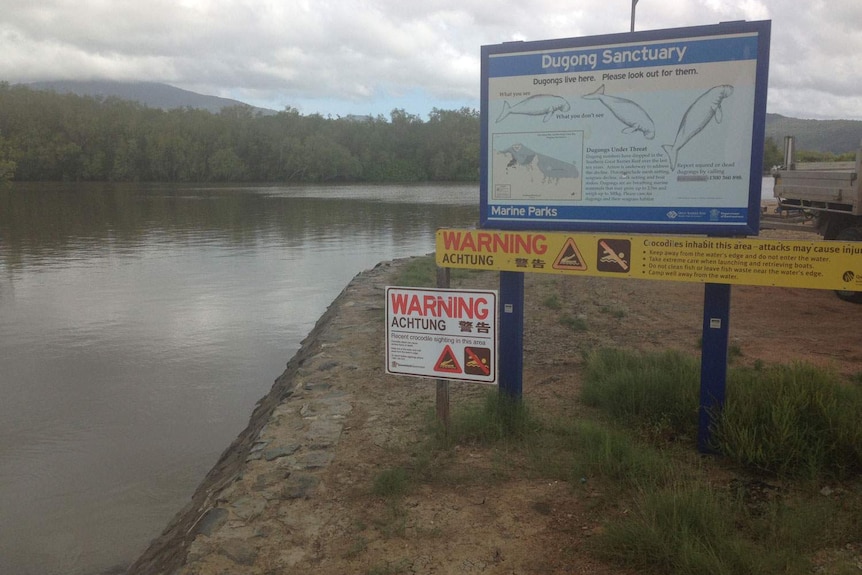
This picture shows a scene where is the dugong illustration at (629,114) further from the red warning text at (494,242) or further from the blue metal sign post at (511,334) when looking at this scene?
the blue metal sign post at (511,334)

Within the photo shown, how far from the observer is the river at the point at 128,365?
6.26 m

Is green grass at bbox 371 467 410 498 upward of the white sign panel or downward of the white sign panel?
downward

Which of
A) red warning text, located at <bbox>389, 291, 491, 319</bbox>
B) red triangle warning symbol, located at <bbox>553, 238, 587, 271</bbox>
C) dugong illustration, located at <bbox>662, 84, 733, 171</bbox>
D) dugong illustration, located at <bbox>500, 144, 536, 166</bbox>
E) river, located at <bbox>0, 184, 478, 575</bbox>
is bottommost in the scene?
river, located at <bbox>0, 184, 478, 575</bbox>

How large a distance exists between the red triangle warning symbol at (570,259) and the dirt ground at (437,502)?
134cm

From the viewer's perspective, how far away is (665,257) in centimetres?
477

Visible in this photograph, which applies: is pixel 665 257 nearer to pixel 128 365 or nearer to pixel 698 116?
pixel 698 116

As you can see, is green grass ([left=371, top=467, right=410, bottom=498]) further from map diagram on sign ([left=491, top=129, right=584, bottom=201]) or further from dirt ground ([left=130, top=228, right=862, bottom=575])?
map diagram on sign ([left=491, top=129, right=584, bottom=201])

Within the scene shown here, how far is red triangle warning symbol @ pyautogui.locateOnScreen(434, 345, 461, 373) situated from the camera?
197 inches

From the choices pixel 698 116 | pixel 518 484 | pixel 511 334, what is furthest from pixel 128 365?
pixel 698 116

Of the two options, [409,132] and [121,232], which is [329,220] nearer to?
[121,232]

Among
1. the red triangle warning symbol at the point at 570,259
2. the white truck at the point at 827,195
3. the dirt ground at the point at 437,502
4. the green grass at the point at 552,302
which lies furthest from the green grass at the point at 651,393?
the white truck at the point at 827,195

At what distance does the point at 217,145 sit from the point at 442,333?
117 m

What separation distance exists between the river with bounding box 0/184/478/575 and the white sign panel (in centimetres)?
264

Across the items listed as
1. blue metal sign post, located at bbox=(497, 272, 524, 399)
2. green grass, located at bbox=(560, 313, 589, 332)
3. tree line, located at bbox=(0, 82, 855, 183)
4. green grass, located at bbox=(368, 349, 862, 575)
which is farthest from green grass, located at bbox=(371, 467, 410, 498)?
tree line, located at bbox=(0, 82, 855, 183)
